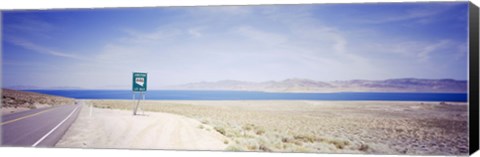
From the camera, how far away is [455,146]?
9195mm

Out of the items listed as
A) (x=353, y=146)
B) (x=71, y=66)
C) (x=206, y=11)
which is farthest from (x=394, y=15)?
(x=71, y=66)

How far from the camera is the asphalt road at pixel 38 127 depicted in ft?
34.6

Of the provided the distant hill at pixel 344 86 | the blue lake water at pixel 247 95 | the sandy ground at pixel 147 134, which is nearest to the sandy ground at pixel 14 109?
the blue lake water at pixel 247 95

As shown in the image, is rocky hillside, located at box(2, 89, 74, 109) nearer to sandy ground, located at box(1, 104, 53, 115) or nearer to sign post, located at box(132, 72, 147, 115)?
sandy ground, located at box(1, 104, 53, 115)

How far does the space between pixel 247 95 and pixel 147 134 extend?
2180 millimetres

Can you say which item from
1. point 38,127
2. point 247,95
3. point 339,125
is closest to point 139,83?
point 247,95

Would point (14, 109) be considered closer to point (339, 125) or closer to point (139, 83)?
point (139, 83)

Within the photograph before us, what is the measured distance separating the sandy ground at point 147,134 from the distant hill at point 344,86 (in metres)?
0.80

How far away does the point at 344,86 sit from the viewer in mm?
9891

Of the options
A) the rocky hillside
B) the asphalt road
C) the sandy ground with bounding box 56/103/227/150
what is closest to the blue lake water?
the rocky hillside

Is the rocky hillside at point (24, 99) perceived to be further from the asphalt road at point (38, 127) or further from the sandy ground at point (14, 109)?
the asphalt road at point (38, 127)

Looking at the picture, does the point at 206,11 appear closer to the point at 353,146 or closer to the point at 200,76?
the point at 200,76

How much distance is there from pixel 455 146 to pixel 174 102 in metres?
5.62

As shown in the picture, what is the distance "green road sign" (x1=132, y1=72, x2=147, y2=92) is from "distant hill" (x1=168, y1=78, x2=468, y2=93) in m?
0.57
